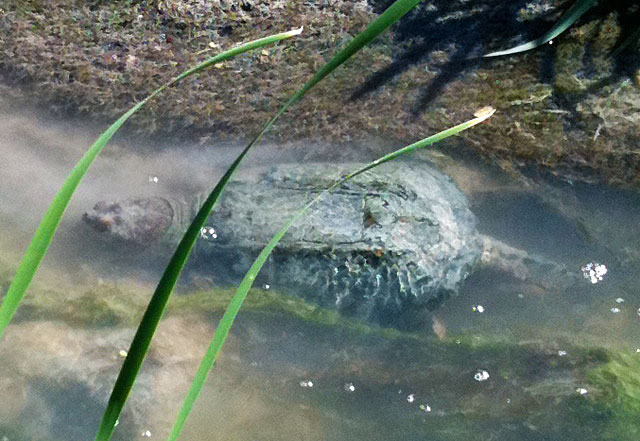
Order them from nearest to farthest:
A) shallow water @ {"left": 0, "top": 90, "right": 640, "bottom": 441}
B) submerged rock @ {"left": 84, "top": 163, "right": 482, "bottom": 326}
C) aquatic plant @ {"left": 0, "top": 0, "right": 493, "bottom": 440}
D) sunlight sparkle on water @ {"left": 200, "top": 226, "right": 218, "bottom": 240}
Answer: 1. aquatic plant @ {"left": 0, "top": 0, "right": 493, "bottom": 440}
2. shallow water @ {"left": 0, "top": 90, "right": 640, "bottom": 441}
3. submerged rock @ {"left": 84, "top": 163, "right": 482, "bottom": 326}
4. sunlight sparkle on water @ {"left": 200, "top": 226, "right": 218, "bottom": 240}

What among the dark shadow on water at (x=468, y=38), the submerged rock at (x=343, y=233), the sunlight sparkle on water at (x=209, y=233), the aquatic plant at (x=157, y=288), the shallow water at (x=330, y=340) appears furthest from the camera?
the dark shadow on water at (x=468, y=38)

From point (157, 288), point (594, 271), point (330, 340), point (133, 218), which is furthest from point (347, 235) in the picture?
point (157, 288)

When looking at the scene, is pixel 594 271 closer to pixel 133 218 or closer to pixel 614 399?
pixel 614 399

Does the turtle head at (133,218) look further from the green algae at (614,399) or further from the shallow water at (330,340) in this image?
the green algae at (614,399)

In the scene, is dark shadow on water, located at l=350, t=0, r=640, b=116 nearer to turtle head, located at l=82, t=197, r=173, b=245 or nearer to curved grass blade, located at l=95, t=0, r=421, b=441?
turtle head, located at l=82, t=197, r=173, b=245

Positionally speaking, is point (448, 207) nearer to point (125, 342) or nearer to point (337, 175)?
point (337, 175)

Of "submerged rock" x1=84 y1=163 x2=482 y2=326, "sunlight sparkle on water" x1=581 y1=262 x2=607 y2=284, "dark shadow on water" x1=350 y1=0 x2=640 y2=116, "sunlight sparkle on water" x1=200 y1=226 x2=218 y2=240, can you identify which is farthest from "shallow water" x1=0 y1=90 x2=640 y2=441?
"dark shadow on water" x1=350 y1=0 x2=640 y2=116

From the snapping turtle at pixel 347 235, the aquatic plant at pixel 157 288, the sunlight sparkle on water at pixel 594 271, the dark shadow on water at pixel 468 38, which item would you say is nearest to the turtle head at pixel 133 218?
the snapping turtle at pixel 347 235

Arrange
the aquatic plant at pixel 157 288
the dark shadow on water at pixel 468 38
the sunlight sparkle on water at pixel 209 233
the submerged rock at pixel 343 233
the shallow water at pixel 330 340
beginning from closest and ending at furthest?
the aquatic plant at pixel 157 288, the shallow water at pixel 330 340, the submerged rock at pixel 343 233, the sunlight sparkle on water at pixel 209 233, the dark shadow on water at pixel 468 38
